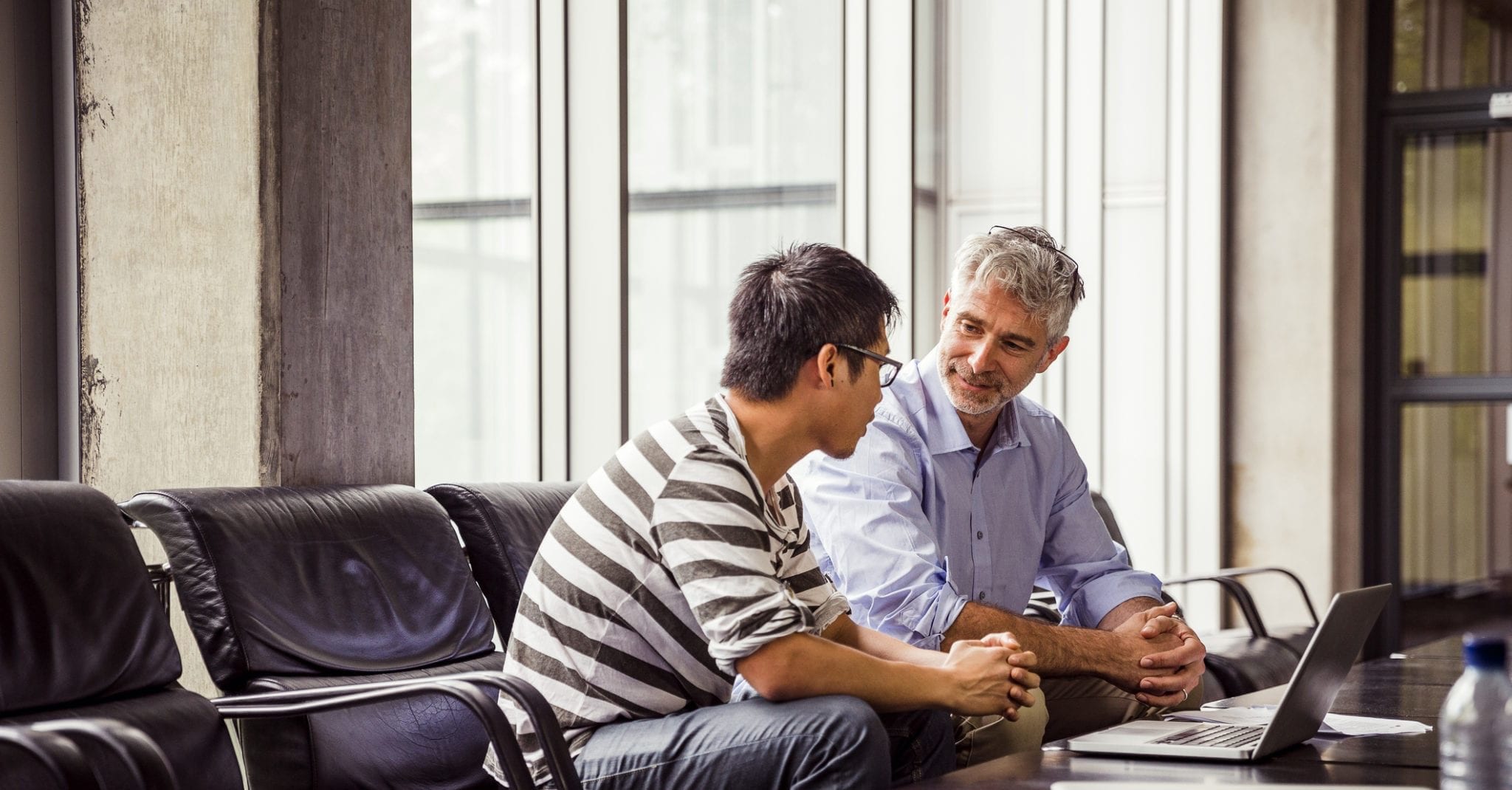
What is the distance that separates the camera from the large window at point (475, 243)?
354 centimetres

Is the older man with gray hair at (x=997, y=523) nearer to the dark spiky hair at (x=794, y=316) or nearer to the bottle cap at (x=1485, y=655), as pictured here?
the dark spiky hair at (x=794, y=316)

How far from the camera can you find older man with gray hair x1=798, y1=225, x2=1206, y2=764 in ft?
7.95

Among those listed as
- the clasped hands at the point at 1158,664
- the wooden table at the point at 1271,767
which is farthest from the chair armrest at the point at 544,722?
the clasped hands at the point at 1158,664

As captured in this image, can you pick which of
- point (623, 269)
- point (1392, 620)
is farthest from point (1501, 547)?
point (623, 269)

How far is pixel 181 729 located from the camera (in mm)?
1977

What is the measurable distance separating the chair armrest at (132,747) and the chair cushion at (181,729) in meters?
0.46

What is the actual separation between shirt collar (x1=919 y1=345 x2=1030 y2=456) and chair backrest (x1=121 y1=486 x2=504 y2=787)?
0.87 meters

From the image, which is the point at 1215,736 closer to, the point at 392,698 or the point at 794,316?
the point at 794,316

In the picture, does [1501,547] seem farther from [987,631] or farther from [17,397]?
[17,397]

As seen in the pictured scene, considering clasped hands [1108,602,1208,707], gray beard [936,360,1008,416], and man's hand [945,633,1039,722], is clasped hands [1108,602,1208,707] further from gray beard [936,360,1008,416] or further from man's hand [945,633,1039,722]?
man's hand [945,633,1039,722]

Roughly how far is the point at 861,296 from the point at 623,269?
175 cm

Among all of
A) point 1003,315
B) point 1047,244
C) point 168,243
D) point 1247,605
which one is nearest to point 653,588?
point 1003,315

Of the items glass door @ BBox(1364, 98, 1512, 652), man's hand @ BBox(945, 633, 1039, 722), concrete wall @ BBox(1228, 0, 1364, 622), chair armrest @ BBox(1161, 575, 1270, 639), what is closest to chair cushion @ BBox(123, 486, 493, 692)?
man's hand @ BBox(945, 633, 1039, 722)

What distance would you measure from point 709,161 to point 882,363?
8.05ft
